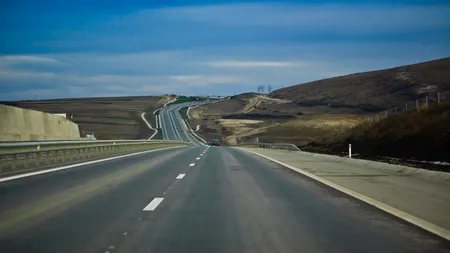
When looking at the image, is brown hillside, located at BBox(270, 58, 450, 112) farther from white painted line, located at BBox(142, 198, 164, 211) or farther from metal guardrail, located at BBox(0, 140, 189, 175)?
white painted line, located at BBox(142, 198, 164, 211)

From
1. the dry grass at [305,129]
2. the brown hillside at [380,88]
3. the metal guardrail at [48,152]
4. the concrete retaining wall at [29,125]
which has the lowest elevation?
the dry grass at [305,129]

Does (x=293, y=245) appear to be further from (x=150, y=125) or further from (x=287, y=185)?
(x=150, y=125)

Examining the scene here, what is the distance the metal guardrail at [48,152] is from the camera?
1967 cm

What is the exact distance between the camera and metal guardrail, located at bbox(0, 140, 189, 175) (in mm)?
19672

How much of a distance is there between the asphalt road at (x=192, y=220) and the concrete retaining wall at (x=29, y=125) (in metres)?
13.4

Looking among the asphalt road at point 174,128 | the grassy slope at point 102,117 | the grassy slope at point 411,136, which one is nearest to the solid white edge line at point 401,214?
the grassy slope at point 411,136

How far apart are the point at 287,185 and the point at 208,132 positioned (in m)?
116

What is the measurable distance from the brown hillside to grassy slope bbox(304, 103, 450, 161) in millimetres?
56102

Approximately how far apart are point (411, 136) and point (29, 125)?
23.7 m

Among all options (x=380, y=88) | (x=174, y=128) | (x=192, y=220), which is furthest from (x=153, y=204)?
(x=380, y=88)

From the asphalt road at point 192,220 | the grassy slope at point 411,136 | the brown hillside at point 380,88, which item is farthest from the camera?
the brown hillside at point 380,88

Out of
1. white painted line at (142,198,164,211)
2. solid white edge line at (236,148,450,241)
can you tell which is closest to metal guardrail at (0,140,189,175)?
white painted line at (142,198,164,211)

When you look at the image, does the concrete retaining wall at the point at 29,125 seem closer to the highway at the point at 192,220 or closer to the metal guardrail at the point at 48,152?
the metal guardrail at the point at 48,152

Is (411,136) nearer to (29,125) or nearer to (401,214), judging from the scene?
(29,125)
